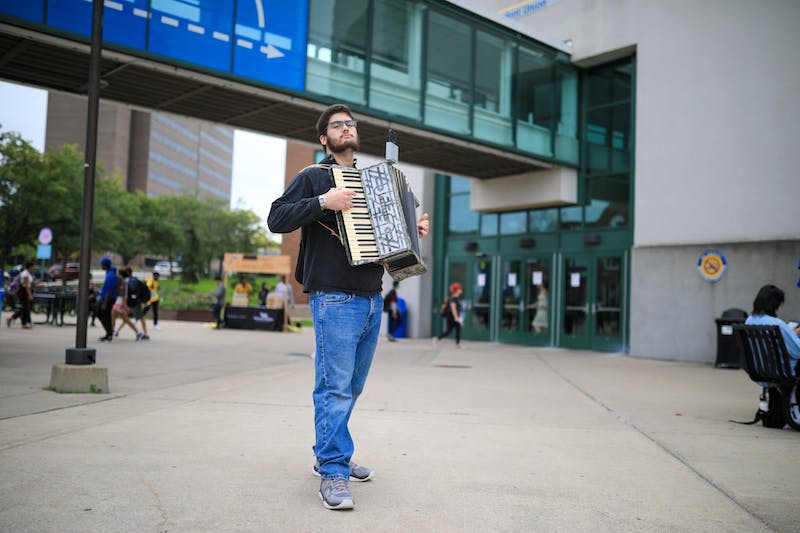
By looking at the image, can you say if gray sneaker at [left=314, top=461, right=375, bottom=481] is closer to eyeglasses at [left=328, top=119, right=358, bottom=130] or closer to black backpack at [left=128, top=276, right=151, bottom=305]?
eyeglasses at [left=328, top=119, right=358, bottom=130]

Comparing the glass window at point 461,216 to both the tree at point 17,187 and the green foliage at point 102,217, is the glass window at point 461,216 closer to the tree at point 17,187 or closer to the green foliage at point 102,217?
the green foliage at point 102,217

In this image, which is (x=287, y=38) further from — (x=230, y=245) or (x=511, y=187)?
(x=230, y=245)

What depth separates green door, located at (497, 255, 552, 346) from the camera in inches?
774

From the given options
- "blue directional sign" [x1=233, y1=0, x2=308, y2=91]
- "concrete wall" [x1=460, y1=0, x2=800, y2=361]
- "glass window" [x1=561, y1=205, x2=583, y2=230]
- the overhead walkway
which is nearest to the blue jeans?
the overhead walkway

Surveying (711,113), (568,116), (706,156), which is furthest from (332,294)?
(568,116)

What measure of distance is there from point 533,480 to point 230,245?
66.5m

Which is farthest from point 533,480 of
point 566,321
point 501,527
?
point 566,321

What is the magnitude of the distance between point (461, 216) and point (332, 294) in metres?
19.0

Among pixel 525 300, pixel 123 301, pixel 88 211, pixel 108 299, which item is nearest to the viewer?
pixel 88 211

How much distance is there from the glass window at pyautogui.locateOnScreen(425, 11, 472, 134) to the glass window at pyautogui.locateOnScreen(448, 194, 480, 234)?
19.9ft

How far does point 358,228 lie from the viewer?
12.0 feet

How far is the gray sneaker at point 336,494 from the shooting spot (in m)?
3.43

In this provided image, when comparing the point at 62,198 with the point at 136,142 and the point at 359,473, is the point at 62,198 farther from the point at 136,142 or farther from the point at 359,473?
the point at 136,142

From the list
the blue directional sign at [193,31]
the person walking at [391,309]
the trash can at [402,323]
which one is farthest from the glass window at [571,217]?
the blue directional sign at [193,31]
